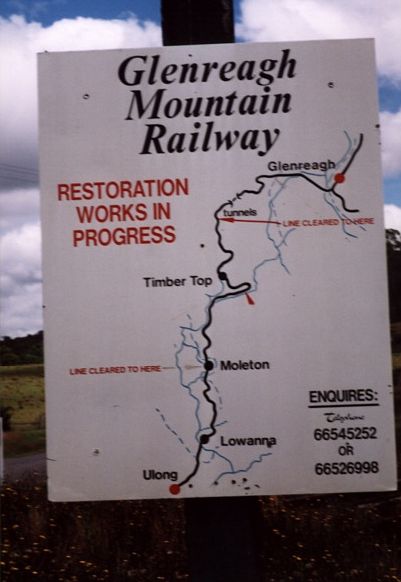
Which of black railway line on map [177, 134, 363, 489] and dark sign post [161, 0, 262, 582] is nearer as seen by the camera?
black railway line on map [177, 134, 363, 489]

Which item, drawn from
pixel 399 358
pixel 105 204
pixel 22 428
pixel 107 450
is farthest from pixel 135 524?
pixel 22 428

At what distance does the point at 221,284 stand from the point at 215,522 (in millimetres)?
941

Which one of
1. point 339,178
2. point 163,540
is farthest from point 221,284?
point 163,540

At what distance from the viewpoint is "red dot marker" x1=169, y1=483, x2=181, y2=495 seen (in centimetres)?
366

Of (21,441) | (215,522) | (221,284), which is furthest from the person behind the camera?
(21,441)

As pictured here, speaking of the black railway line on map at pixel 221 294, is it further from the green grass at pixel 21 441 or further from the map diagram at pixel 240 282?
the green grass at pixel 21 441

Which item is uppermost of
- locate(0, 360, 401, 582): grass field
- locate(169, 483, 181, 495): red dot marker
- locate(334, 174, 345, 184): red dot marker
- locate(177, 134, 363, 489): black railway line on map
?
locate(334, 174, 345, 184): red dot marker

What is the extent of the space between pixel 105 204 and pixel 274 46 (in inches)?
35.5

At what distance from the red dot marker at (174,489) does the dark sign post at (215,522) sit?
10 centimetres

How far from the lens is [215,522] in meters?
3.73

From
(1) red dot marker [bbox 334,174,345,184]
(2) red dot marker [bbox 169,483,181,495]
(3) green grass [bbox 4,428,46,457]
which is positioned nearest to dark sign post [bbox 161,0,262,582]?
(2) red dot marker [bbox 169,483,181,495]

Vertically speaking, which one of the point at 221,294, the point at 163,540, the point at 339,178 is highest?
the point at 339,178

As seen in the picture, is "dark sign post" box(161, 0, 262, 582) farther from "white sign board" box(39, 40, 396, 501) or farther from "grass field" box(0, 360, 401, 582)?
"grass field" box(0, 360, 401, 582)

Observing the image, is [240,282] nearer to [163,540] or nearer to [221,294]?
[221,294]
